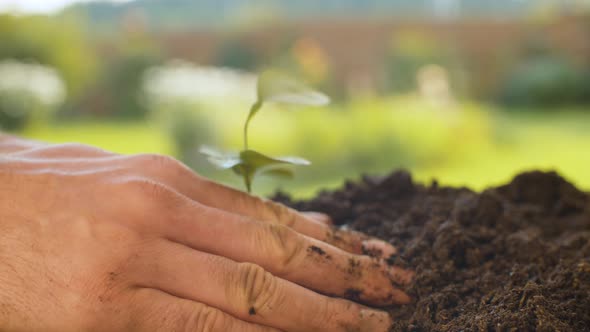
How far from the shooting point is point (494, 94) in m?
8.98

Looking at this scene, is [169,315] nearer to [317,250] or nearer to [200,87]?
[317,250]

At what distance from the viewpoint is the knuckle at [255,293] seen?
588 mm

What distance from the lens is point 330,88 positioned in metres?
7.71

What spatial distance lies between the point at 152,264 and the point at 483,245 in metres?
0.41

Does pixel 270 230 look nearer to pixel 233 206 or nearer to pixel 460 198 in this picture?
pixel 233 206

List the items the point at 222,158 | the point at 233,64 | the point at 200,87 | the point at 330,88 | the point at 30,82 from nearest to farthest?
the point at 222,158
the point at 200,87
the point at 30,82
the point at 330,88
the point at 233,64

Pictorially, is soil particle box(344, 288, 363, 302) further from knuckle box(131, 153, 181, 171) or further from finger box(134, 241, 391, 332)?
knuckle box(131, 153, 181, 171)

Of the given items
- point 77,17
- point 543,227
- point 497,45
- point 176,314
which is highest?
point 497,45

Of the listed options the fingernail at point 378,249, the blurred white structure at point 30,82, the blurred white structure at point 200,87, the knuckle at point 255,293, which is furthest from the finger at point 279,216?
the blurred white structure at point 30,82

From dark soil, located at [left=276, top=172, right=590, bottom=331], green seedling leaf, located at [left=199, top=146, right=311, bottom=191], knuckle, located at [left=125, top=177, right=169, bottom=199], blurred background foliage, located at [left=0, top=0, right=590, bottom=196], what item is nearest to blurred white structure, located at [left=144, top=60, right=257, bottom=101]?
blurred background foliage, located at [left=0, top=0, right=590, bottom=196]

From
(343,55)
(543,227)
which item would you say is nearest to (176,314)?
(543,227)

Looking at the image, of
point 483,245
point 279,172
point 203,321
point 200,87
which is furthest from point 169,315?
point 200,87

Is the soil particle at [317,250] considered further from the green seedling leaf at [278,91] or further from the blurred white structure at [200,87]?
the blurred white structure at [200,87]

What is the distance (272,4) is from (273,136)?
10507 millimetres
